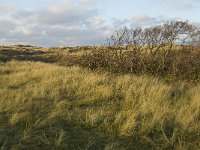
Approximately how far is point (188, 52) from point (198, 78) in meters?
3.29

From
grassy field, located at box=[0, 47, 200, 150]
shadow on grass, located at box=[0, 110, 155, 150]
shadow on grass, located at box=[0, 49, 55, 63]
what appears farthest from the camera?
shadow on grass, located at box=[0, 49, 55, 63]

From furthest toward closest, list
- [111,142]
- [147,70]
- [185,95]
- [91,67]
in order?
1. [91,67]
2. [147,70]
3. [185,95]
4. [111,142]

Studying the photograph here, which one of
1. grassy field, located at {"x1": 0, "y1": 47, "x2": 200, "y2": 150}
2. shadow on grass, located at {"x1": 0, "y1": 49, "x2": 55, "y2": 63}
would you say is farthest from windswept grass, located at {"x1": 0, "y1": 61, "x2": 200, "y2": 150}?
shadow on grass, located at {"x1": 0, "y1": 49, "x2": 55, "y2": 63}

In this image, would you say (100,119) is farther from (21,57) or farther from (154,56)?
(21,57)

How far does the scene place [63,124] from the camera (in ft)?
24.2

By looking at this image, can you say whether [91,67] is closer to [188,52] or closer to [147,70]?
[147,70]

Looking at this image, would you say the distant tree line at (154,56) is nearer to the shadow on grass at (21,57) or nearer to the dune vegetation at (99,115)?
the dune vegetation at (99,115)

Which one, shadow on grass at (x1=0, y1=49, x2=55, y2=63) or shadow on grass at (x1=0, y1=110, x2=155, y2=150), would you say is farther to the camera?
shadow on grass at (x1=0, y1=49, x2=55, y2=63)

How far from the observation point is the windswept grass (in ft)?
21.1

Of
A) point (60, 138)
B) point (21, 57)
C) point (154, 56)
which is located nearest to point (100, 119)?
point (60, 138)

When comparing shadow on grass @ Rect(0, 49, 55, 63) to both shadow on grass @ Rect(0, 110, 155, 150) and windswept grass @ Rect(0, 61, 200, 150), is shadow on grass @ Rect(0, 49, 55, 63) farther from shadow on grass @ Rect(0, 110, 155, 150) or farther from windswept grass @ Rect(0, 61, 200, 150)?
shadow on grass @ Rect(0, 110, 155, 150)

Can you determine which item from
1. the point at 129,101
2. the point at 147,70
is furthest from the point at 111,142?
the point at 147,70

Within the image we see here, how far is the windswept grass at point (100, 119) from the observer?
21.1 feet

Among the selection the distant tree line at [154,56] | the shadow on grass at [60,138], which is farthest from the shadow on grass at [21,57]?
Answer: the shadow on grass at [60,138]
